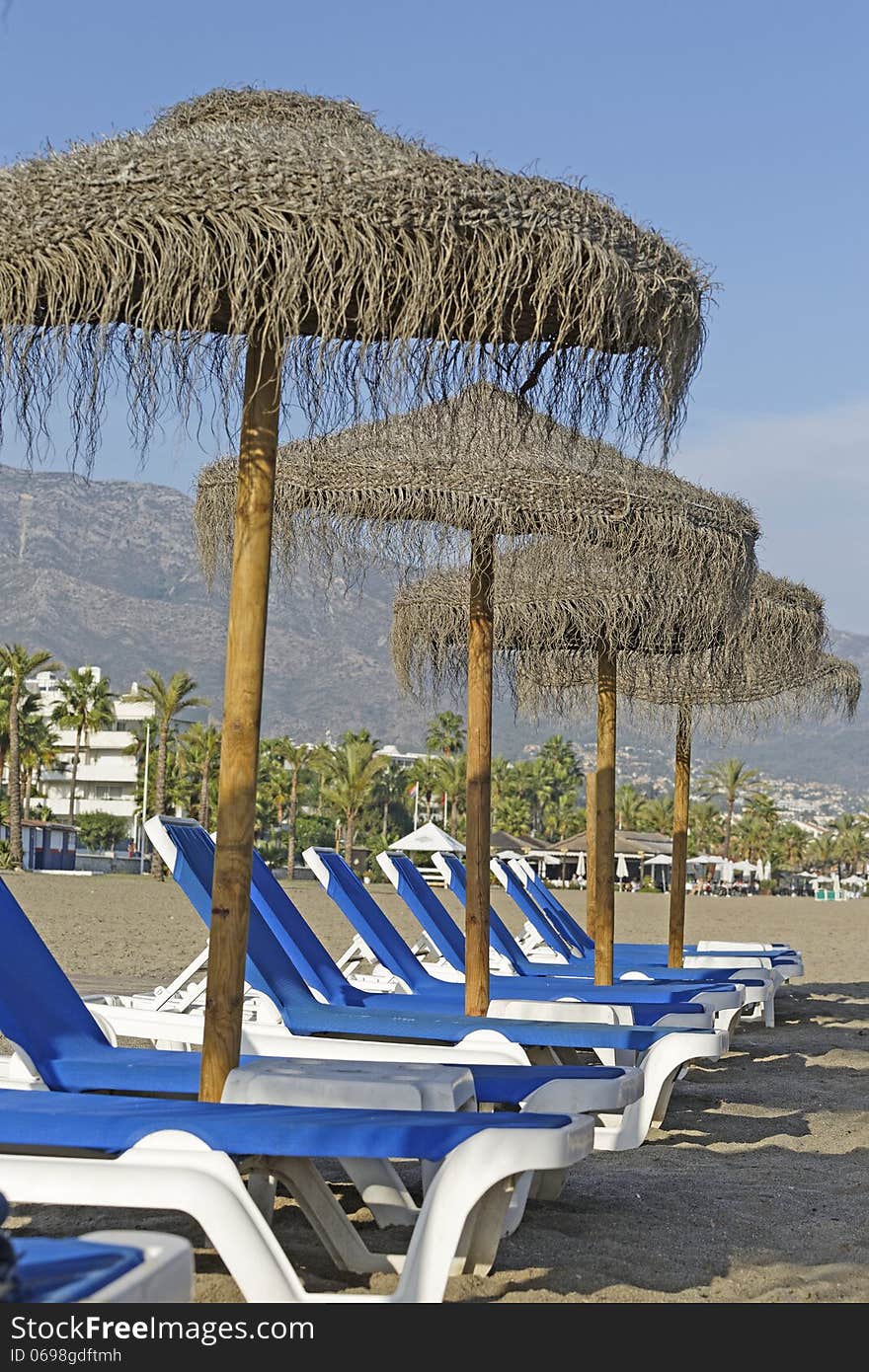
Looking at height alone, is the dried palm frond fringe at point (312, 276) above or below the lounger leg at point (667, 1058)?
above

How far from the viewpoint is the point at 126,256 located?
12.7 feet

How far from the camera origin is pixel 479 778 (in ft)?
23.6

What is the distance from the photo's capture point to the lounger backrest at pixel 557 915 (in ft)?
44.1

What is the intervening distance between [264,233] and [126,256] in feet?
1.15

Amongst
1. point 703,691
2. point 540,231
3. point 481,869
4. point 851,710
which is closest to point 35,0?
point 540,231

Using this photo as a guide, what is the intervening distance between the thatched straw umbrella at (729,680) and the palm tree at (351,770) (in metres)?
58.5

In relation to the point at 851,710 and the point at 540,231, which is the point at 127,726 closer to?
the point at 851,710

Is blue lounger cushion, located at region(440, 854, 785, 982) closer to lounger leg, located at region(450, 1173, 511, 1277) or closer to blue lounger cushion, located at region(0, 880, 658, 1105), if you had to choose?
blue lounger cushion, located at region(0, 880, 658, 1105)

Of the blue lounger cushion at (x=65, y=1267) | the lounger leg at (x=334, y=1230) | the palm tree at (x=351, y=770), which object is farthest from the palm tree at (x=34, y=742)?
the blue lounger cushion at (x=65, y=1267)

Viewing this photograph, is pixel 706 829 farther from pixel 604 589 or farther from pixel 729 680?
pixel 604 589

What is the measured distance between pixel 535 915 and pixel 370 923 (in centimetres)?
396

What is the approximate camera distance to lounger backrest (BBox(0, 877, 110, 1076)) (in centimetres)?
452

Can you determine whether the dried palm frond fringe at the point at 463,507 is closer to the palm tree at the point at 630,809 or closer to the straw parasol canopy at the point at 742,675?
the straw parasol canopy at the point at 742,675

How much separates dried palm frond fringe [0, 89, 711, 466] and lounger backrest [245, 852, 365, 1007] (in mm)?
3620
